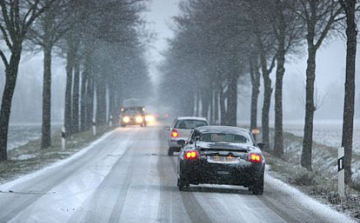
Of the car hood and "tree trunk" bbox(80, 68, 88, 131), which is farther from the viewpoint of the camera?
"tree trunk" bbox(80, 68, 88, 131)

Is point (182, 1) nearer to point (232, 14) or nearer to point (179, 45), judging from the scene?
point (179, 45)

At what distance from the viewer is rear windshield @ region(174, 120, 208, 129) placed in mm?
27827

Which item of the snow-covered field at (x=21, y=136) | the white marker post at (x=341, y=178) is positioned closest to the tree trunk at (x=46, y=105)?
the snow-covered field at (x=21, y=136)

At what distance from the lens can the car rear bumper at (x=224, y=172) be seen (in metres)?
14.6

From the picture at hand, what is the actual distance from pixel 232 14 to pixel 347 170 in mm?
12494

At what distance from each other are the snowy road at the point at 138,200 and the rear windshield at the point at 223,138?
1059 millimetres

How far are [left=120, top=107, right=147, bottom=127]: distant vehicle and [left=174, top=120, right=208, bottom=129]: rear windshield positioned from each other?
33.1 metres

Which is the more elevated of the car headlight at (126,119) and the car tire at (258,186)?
the car headlight at (126,119)

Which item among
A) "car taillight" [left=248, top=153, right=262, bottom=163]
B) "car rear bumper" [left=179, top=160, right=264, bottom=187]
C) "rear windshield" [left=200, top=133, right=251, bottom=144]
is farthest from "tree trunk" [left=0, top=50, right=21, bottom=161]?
"car taillight" [left=248, top=153, right=262, bottom=163]

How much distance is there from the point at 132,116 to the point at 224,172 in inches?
1864

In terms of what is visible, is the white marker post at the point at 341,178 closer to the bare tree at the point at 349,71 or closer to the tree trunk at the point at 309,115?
the bare tree at the point at 349,71

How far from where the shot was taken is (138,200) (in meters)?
12.8

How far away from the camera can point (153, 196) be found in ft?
44.4

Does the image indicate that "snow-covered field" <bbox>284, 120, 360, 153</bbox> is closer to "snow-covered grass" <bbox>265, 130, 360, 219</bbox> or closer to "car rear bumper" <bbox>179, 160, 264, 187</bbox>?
"snow-covered grass" <bbox>265, 130, 360, 219</bbox>
